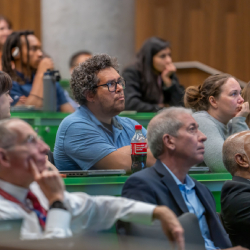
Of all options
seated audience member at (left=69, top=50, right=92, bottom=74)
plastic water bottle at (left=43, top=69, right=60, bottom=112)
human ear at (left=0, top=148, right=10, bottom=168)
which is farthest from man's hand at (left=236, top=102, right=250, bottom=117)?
seated audience member at (left=69, top=50, right=92, bottom=74)

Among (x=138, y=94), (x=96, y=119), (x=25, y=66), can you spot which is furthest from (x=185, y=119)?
(x=25, y=66)

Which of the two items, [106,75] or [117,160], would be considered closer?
[117,160]

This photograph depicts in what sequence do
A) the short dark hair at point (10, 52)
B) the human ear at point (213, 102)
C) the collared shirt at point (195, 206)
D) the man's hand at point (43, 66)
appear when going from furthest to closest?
the man's hand at point (43, 66) → the short dark hair at point (10, 52) → the human ear at point (213, 102) → the collared shirt at point (195, 206)

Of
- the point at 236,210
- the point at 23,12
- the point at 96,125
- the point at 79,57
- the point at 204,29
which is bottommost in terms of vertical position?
the point at 236,210

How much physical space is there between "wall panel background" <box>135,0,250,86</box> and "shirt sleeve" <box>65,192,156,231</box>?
4.88 m

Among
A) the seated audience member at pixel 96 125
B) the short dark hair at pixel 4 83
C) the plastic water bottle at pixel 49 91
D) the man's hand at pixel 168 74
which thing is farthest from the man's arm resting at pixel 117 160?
the man's hand at pixel 168 74

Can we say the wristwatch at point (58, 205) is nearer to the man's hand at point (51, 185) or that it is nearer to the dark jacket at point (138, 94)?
the man's hand at point (51, 185)

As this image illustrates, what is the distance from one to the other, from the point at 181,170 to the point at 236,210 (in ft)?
1.06

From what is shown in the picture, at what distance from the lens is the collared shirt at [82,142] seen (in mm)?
2539

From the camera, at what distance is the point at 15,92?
13.4 ft

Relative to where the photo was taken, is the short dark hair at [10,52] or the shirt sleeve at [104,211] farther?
the short dark hair at [10,52]

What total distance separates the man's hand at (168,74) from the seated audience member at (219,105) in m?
1.24

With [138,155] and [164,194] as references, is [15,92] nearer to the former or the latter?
[138,155]

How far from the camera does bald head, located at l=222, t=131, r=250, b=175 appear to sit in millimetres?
2314
